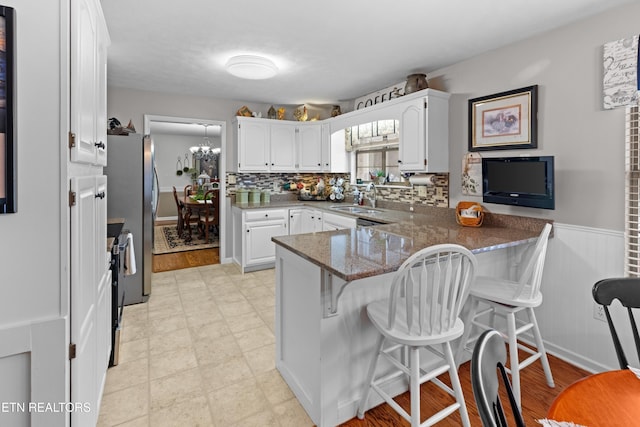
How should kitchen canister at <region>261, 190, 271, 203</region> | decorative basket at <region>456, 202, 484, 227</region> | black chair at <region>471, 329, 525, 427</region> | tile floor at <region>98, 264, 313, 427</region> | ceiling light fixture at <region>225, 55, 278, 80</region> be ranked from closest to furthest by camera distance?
black chair at <region>471, 329, 525, 427</region>
tile floor at <region>98, 264, 313, 427</region>
decorative basket at <region>456, 202, 484, 227</region>
ceiling light fixture at <region>225, 55, 278, 80</region>
kitchen canister at <region>261, 190, 271, 203</region>

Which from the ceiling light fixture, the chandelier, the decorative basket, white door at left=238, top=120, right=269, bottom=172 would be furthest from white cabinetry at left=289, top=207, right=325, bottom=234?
the chandelier

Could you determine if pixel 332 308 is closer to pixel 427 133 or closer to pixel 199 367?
pixel 199 367

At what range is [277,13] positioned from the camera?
2.26 metres

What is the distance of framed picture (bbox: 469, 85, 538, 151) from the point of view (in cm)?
257

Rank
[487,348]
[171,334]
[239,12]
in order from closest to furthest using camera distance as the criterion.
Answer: [487,348] < [239,12] < [171,334]

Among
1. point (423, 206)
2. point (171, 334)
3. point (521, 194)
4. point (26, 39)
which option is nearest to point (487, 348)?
point (26, 39)

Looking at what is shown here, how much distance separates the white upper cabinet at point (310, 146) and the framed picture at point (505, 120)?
7.60 feet

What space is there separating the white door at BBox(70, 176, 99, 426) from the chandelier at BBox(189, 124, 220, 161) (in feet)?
25.0

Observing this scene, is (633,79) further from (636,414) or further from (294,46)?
(294,46)

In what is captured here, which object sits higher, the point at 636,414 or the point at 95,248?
the point at 95,248

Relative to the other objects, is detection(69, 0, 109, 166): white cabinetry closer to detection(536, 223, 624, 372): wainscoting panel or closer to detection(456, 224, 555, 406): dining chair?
detection(456, 224, 555, 406): dining chair

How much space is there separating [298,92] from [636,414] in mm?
4173

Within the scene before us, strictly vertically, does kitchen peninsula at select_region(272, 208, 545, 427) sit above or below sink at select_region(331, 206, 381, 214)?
below

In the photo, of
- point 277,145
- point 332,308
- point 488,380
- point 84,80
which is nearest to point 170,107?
point 277,145
